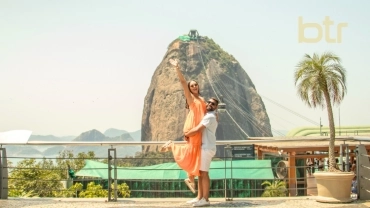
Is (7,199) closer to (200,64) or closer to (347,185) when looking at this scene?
(347,185)

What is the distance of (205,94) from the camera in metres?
144

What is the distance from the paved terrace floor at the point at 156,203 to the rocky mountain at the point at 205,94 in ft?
403

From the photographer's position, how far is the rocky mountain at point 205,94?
13939 centimetres

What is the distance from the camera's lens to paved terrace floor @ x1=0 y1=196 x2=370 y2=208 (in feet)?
21.9

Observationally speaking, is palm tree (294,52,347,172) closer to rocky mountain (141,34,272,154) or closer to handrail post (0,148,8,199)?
handrail post (0,148,8,199)

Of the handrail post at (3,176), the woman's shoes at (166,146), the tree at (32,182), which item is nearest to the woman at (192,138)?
the woman's shoes at (166,146)

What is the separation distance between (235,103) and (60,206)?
149m

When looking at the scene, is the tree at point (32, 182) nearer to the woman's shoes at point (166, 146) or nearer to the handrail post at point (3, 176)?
the handrail post at point (3, 176)

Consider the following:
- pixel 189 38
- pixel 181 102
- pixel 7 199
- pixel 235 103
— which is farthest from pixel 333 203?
pixel 189 38

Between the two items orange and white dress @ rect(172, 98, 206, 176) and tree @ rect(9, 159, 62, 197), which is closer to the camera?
orange and white dress @ rect(172, 98, 206, 176)

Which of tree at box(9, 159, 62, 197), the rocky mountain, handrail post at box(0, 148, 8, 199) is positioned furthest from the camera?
the rocky mountain

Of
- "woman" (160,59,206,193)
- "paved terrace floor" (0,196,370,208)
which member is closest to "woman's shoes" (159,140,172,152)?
"woman" (160,59,206,193)

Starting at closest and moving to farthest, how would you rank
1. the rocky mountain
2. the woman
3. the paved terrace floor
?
1. the woman
2. the paved terrace floor
3. the rocky mountain

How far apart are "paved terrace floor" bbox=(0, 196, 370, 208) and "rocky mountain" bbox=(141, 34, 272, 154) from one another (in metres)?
123
